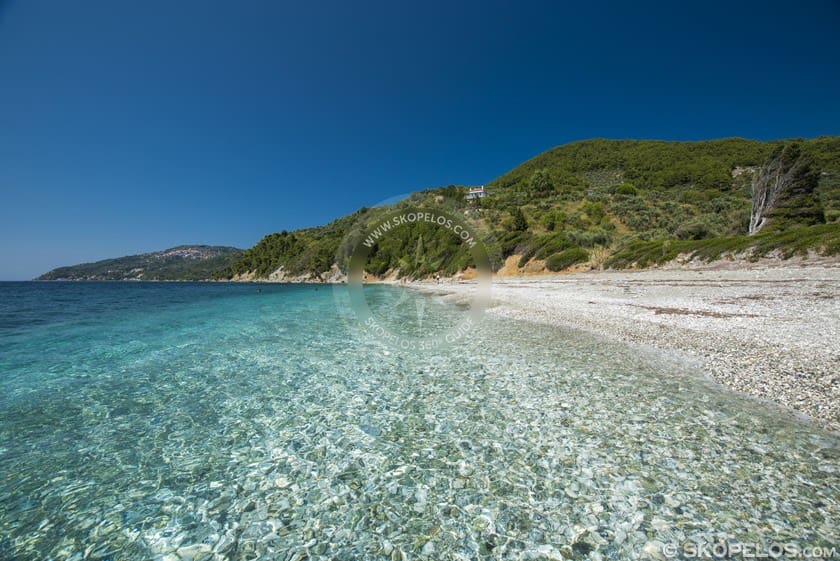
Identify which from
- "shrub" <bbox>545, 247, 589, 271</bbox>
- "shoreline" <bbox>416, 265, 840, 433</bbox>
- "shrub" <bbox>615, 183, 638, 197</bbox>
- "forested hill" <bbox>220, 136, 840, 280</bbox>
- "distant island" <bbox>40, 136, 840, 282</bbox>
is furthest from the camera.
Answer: "shrub" <bbox>615, 183, 638, 197</bbox>

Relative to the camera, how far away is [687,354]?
8.99 metres

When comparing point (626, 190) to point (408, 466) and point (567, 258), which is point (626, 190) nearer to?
point (567, 258)

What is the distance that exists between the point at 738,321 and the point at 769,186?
1335 inches

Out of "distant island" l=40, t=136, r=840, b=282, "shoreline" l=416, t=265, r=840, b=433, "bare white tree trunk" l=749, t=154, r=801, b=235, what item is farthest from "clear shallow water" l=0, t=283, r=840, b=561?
"bare white tree trunk" l=749, t=154, r=801, b=235

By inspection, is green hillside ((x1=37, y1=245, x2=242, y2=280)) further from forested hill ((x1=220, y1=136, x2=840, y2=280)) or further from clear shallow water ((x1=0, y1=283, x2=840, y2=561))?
clear shallow water ((x1=0, y1=283, x2=840, y2=561))

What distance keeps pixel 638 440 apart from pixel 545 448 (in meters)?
1.40

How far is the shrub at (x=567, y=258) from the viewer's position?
118 feet

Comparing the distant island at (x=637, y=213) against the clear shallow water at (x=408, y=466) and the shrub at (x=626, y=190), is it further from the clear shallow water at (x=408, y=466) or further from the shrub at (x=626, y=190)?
the clear shallow water at (x=408, y=466)

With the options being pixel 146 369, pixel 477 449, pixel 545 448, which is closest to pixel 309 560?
pixel 477 449

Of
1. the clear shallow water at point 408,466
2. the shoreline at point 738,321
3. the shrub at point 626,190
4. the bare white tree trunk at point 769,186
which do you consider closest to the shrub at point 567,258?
the shoreline at point 738,321

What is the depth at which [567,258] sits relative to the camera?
36.8 meters

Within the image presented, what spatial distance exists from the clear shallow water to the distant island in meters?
10.2

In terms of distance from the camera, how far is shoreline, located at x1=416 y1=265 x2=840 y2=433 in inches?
263

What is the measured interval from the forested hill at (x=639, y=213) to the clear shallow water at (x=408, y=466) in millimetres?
10086
